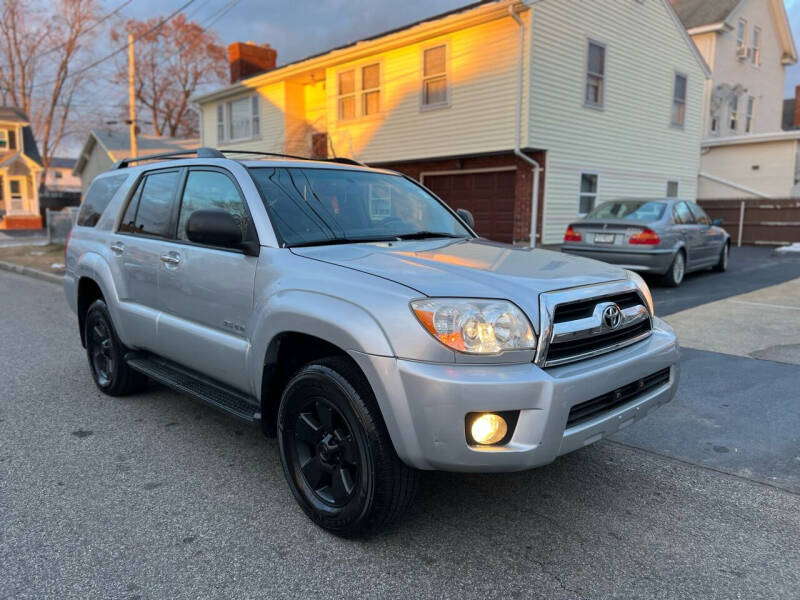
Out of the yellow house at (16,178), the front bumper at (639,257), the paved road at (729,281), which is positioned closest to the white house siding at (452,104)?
the front bumper at (639,257)

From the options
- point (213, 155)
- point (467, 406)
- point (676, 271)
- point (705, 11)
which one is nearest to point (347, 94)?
point (676, 271)

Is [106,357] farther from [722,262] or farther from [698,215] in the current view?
[722,262]

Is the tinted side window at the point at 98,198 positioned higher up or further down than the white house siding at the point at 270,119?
further down

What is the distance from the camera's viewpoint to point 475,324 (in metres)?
2.56

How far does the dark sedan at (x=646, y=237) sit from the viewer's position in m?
10.1

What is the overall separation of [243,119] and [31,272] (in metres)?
11.1

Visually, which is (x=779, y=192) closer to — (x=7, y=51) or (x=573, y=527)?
(x=573, y=527)

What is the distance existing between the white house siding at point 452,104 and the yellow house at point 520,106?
0.03 m

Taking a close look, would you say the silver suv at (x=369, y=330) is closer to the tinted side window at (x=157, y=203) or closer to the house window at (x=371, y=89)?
the tinted side window at (x=157, y=203)

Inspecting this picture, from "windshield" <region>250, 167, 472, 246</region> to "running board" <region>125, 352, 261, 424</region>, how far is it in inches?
37.5

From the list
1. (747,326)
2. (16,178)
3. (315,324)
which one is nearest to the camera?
(315,324)

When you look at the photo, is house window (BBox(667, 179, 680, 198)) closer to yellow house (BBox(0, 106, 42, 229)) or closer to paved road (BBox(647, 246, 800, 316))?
paved road (BBox(647, 246, 800, 316))

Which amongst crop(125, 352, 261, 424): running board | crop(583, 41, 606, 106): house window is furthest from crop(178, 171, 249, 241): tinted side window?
crop(583, 41, 606, 106): house window

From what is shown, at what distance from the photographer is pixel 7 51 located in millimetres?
42250
